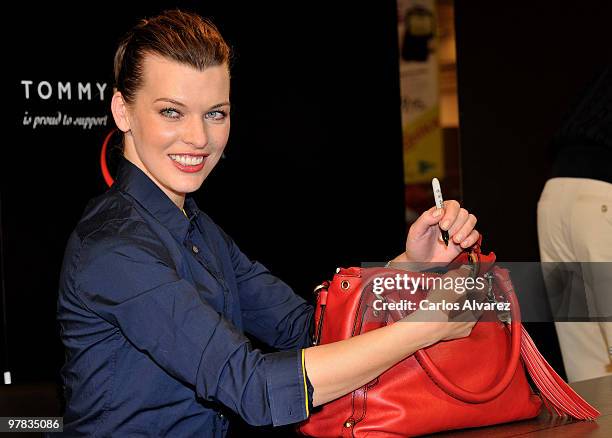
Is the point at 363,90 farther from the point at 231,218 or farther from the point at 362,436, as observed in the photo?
the point at 362,436

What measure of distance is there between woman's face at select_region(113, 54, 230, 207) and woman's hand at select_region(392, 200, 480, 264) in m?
0.40

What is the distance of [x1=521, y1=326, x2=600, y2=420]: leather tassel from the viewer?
1.48m

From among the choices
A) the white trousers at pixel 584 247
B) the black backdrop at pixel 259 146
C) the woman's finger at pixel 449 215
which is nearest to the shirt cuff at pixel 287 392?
the woman's finger at pixel 449 215

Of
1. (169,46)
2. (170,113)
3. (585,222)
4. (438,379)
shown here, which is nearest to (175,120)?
(170,113)

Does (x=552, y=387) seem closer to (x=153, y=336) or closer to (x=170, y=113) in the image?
(x=153, y=336)

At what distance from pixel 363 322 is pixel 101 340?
43 centimetres

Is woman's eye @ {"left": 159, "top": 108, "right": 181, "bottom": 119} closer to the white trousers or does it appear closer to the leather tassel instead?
the leather tassel

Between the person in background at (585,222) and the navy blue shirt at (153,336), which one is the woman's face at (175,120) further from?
the person in background at (585,222)

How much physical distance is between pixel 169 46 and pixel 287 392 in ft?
2.09

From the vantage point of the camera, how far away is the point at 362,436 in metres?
1.35

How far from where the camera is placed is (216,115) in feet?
5.15

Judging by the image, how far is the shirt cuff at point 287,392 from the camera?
1.28 m

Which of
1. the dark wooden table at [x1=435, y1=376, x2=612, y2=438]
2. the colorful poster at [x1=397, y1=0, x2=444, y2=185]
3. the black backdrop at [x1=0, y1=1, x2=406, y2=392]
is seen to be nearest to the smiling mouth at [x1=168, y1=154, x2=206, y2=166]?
the dark wooden table at [x1=435, y1=376, x2=612, y2=438]

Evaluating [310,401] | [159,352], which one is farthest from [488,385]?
[159,352]
